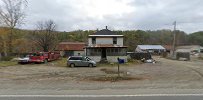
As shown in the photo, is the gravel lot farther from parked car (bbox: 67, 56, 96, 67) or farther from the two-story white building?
the two-story white building

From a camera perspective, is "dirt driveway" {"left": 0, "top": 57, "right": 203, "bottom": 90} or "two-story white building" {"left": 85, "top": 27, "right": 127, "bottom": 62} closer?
"dirt driveway" {"left": 0, "top": 57, "right": 203, "bottom": 90}

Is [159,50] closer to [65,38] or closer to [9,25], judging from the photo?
[65,38]

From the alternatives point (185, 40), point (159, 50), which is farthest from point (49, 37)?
point (185, 40)

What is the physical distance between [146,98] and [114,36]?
1848 inches

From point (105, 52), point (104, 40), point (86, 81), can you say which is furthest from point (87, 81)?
point (104, 40)

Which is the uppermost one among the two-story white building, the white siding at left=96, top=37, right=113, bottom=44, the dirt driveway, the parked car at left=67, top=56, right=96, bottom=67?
the white siding at left=96, top=37, right=113, bottom=44

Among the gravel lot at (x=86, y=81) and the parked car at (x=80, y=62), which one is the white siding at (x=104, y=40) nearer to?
the parked car at (x=80, y=62)

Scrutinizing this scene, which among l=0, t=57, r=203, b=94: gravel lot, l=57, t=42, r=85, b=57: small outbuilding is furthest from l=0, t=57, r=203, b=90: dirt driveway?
l=57, t=42, r=85, b=57: small outbuilding

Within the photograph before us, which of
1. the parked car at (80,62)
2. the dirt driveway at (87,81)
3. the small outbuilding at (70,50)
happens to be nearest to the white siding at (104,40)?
the parked car at (80,62)

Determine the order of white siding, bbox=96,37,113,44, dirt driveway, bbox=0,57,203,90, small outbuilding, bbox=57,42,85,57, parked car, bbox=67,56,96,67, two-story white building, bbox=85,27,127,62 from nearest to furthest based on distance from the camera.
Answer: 1. dirt driveway, bbox=0,57,203,90
2. parked car, bbox=67,56,96,67
3. two-story white building, bbox=85,27,127,62
4. white siding, bbox=96,37,113,44
5. small outbuilding, bbox=57,42,85,57

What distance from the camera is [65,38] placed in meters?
135

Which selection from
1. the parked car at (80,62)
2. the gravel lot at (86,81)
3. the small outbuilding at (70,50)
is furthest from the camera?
the small outbuilding at (70,50)

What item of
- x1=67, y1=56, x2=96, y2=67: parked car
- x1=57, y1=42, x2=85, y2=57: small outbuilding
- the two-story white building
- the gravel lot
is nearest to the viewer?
the gravel lot

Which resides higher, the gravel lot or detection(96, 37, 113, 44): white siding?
detection(96, 37, 113, 44): white siding
